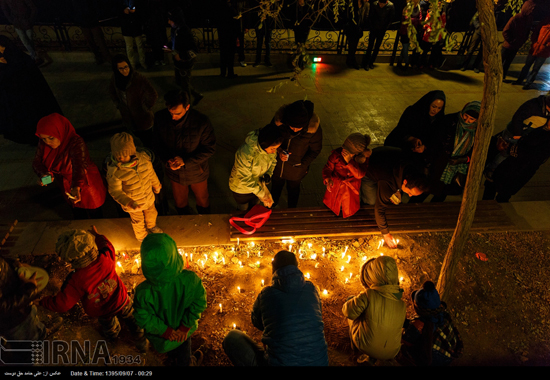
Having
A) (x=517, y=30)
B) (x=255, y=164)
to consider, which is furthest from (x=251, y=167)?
(x=517, y=30)

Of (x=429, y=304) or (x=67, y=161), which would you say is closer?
(x=429, y=304)

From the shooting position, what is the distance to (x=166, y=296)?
8.96ft

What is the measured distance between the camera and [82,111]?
25.8 feet

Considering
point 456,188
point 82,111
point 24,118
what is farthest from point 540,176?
point 82,111

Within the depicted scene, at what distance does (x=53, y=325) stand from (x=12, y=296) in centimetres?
89

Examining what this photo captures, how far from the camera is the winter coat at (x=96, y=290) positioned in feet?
9.48

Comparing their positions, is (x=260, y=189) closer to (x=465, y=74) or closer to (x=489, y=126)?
(x=489, y=126)

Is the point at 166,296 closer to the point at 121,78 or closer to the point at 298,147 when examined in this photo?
the point at 298,147

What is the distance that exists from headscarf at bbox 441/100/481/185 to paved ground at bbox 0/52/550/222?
7.28 feet

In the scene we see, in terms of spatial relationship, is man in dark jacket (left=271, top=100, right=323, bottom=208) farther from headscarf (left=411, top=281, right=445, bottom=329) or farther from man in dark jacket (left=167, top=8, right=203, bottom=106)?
man in dark jacket (left=167, top=8, right=203, bottom=106)

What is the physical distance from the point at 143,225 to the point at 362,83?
8.36m

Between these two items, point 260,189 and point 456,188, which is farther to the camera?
point 456,188

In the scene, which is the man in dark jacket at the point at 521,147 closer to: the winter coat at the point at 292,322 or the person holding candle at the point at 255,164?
the person holding candle at the point at 255,164

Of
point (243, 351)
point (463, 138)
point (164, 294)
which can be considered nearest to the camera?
point (164, 294)
